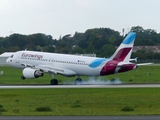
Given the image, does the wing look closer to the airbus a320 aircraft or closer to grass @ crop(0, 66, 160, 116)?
the airbus a320 aircraft

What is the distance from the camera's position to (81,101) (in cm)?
3816

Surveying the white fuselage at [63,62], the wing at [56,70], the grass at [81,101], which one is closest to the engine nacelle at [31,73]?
the wing at [56,70]

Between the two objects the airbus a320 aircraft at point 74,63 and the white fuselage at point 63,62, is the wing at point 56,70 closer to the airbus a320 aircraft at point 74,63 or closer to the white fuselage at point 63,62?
the airbus a320 aircraft at point 74,63

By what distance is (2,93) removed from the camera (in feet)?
148

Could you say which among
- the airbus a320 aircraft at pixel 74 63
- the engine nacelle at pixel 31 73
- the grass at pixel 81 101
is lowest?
the grass at pixel 81 101

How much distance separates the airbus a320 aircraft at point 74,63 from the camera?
179ft

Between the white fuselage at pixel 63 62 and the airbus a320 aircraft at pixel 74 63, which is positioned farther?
the white fuselage at pixel 63 62

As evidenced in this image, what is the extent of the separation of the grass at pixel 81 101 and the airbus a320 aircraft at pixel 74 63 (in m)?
7.55

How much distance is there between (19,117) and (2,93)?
17642mm

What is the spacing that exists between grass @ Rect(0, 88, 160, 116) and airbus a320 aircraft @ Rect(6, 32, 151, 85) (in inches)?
297

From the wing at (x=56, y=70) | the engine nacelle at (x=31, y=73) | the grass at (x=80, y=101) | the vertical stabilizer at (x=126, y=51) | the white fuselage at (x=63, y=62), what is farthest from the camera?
the wing at (x=56, y=70)

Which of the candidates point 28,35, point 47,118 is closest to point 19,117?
point 47,118

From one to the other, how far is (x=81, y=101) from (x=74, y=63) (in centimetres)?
1989

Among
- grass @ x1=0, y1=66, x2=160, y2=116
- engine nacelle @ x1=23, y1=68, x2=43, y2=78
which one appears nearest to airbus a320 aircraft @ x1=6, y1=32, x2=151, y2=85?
engine nacelle @ x1=23, y1=68, x2=43, y2=78
